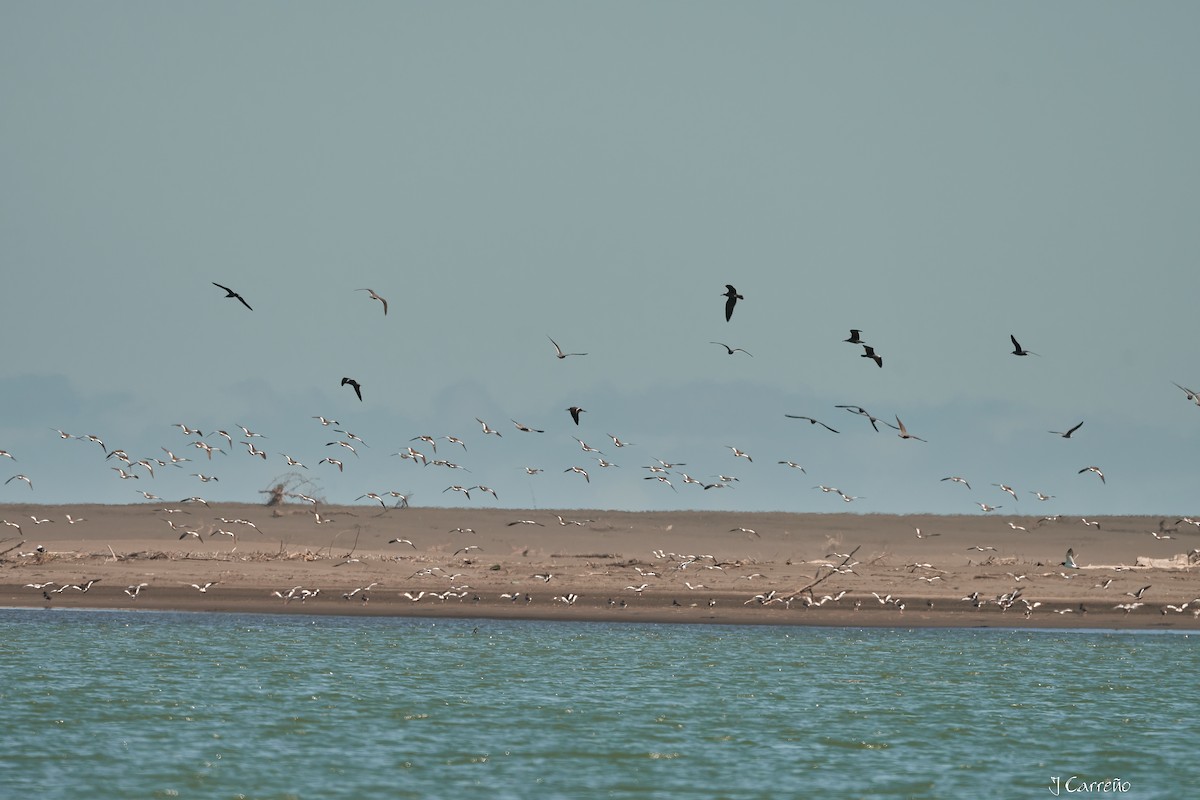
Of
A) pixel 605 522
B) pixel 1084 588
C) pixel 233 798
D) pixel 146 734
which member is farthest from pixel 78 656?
pixel 605 522

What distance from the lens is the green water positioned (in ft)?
79.9

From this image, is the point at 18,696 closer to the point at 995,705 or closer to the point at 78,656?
the point at 78,656

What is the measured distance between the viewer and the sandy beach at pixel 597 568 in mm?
45406

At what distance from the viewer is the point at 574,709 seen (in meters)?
30.3

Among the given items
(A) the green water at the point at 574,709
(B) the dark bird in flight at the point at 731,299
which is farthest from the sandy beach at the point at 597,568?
(B) the dark bird in flight at the point at 731,299

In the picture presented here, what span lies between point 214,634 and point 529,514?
3696 cm
